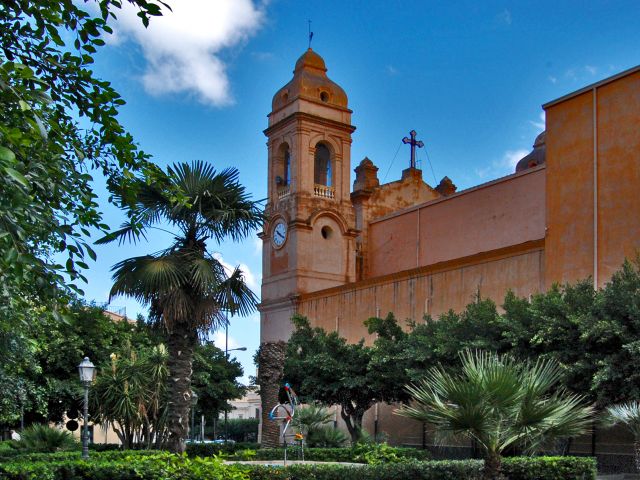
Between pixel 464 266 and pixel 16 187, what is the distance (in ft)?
86.1

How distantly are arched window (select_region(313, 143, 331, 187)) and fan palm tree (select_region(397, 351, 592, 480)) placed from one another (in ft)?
105

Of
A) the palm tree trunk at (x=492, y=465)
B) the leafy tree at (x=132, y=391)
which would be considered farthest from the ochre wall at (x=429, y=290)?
the palm tree trunk at (x=492, y=465)

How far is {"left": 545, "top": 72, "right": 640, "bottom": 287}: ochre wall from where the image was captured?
25062 millimetres

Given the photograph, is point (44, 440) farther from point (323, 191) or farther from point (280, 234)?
point (323, 191)

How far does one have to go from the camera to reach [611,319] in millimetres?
20781

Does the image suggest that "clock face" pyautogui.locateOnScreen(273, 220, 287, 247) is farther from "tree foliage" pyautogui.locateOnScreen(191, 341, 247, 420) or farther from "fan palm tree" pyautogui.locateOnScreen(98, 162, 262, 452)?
"fan palm tree" pyautogui.locateOnScreen(98, 162, 262, 452)

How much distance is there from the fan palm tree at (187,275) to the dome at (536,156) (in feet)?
90.9

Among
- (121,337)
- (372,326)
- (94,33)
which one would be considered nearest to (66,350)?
(121,337)

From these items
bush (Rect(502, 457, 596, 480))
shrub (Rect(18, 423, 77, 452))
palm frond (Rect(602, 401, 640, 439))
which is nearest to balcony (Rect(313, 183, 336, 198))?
shrub (Rect(18, 423, 77, 452))

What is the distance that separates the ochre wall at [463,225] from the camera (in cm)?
3491

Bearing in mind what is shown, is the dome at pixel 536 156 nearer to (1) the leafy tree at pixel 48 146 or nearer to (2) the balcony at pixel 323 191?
(2) the balcony at pixel 323 191

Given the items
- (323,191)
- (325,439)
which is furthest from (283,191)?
(325,439)

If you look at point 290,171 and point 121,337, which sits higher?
point 290,171

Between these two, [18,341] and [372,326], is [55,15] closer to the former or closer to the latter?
[18,341]
